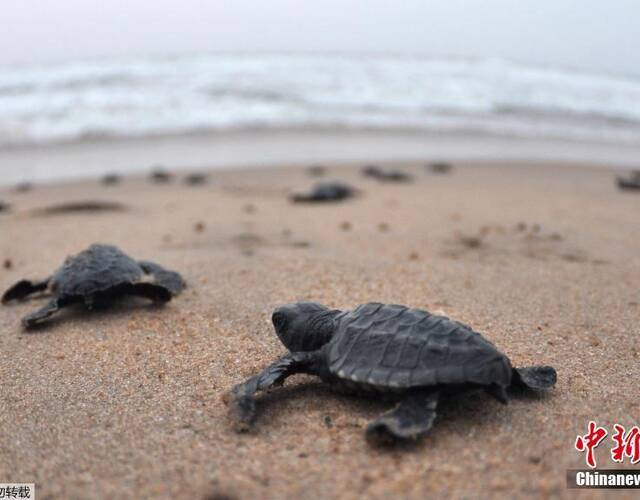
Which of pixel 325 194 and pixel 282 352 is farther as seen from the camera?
pixel 325 194

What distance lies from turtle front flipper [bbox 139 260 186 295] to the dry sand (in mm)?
72

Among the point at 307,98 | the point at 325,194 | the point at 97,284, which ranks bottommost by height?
the point at 97,284

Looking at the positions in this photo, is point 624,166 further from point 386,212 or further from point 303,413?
point 303,413

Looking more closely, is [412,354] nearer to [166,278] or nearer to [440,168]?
[166,278]

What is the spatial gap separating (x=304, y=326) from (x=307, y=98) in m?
14.0

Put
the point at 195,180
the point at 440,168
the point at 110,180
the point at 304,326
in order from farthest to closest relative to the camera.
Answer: the point at 440,168, the point at 110,180, the point at 195,180, the point at 304,326

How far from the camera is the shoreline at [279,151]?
9.99 m

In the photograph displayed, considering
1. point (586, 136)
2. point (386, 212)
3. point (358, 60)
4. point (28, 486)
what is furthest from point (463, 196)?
Result: point (358, 60)

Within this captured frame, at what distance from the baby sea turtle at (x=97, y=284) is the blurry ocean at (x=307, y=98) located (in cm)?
946

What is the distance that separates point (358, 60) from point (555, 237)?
1928cm

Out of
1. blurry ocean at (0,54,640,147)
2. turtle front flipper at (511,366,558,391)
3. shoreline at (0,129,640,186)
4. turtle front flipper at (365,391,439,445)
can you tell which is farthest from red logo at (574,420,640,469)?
blurry ocean at (0,54,640,147)

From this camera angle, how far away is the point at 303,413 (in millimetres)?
2176

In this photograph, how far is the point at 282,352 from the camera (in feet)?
8.94

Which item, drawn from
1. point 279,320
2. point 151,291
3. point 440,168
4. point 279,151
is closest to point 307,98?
point 279,151
